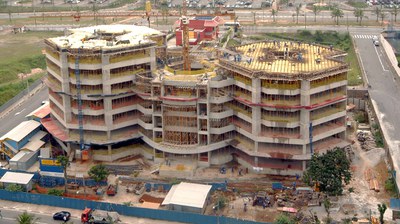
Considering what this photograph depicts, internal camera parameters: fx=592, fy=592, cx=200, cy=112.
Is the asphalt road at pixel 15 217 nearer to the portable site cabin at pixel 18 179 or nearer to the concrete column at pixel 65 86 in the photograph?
the portable site cabin at pixel 18 179

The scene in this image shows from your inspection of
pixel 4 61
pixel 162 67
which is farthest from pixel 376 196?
pixel 4 61

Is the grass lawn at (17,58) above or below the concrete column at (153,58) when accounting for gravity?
below

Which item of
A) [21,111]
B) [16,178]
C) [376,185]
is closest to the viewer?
[376,185]

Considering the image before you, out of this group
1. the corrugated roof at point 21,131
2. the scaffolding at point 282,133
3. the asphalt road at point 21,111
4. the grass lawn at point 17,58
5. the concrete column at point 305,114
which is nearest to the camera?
the concrete column at point 305,114

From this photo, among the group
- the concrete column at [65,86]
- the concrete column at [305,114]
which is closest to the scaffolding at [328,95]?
the concrete column at [305,114]

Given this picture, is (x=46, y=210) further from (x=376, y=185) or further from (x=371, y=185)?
(x=376, y=185)

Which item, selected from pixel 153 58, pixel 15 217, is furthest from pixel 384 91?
pixel 15 217
